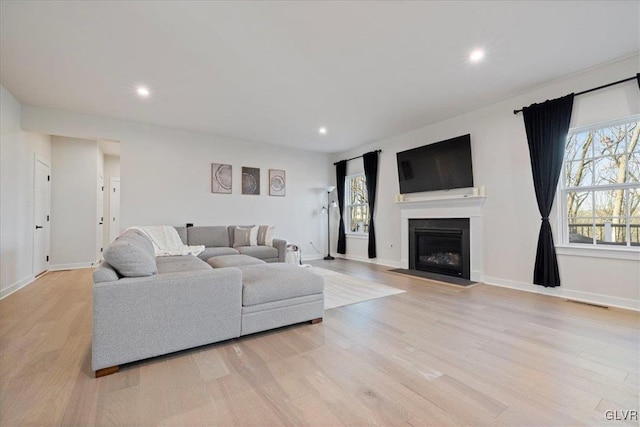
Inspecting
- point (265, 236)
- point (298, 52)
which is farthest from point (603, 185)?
point (265, 236)

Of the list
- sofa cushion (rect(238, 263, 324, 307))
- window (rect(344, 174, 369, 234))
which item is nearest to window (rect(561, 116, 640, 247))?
sofa cushion (rect(238, 263, 324, 307))

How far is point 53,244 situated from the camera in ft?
17.3

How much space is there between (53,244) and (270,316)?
5.46 metres

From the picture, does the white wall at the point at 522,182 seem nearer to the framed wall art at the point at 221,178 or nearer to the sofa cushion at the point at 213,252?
the framed wall art at the point at 221,178

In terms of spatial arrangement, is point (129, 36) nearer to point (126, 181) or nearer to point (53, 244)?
point (126, 181)

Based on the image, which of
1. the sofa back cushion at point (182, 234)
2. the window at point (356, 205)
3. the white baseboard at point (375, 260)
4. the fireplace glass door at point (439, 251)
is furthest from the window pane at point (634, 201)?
the sofa back cushion at point (182, 234)

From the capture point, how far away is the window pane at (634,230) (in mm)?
3000

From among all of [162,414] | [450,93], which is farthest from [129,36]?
[450,93]

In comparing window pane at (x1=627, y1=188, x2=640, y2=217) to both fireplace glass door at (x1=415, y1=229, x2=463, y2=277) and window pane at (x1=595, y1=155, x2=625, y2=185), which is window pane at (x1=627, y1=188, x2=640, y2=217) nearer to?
window pane at (x1=595, y1=155, x2=625, y2=185)

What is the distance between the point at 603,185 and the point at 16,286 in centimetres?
759

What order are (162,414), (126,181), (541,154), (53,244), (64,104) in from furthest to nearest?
(53,244), (126,181), (64,104), (541,154), (162,414)

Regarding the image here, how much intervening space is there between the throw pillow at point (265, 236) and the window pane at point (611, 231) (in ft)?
15.3

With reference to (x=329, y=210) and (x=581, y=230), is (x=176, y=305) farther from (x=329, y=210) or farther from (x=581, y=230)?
(x=329, y=210)

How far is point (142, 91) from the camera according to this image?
12.0 ft
